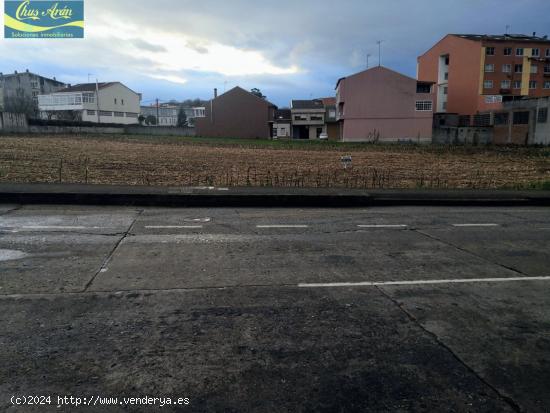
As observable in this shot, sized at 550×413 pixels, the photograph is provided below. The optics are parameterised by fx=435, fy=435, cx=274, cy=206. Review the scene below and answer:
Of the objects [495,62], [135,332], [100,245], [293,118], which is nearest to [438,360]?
[135,332]

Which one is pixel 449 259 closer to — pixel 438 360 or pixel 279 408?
pixel 438 360

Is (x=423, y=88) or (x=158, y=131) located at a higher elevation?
(x=423, y=88)

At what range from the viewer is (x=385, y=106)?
63094 millimetres

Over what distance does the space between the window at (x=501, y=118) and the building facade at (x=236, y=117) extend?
37.1 meters

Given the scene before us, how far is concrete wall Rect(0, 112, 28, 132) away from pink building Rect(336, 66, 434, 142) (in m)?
43.2

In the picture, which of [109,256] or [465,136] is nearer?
[109,256]

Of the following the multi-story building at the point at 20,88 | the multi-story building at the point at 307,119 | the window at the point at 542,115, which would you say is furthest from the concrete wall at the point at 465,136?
the multi-story building at the point at 20,88

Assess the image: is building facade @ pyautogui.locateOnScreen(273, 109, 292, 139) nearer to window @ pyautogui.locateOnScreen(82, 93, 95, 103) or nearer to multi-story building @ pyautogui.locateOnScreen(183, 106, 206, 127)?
multi-story building @ pyautogui.locateOnScreen(183, 106, 206, 127)

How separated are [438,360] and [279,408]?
1.43 metres

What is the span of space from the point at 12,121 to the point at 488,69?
66.6 metres

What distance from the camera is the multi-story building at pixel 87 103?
271 ft

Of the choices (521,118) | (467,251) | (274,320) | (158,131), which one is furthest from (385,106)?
(274,320)

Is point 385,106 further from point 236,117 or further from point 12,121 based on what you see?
point 12,121

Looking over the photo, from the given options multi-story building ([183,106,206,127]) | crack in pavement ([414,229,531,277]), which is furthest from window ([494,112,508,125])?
crack in pavement ([414,229,531,277])
